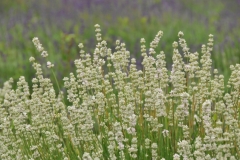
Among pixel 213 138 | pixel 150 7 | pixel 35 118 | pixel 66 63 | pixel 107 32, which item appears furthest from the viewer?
pixel 150 7

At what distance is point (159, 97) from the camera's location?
286cm

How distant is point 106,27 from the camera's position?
935cm

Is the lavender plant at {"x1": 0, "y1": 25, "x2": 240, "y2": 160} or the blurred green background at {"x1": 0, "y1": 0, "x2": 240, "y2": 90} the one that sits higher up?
the blurred green background at {"x1": 0, "y1": 0, "x2": 240, "y2": 90}

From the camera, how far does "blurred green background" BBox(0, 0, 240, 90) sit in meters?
7.35

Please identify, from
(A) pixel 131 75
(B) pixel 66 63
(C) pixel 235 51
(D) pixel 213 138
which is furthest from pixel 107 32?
(D) pixel 213 138

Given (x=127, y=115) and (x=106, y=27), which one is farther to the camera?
(x=106, y=27)

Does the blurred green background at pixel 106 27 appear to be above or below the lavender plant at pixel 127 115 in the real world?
above

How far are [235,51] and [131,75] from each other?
4220 millimetres

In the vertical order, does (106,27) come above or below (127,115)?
above

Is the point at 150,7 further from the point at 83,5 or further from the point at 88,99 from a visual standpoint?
the point at 88,99

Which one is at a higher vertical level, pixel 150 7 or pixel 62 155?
pixel 150 7

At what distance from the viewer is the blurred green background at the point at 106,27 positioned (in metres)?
7.35

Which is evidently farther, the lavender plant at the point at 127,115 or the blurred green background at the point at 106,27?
the blurred green background at the point at 106,27

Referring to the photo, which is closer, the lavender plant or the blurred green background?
the lavender plant
